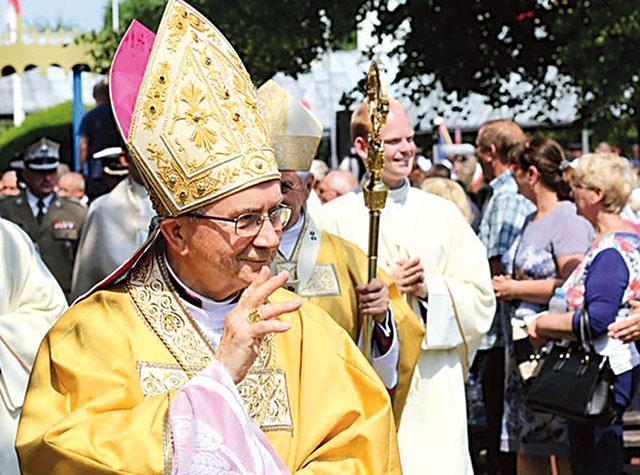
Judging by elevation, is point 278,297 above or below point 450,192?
above

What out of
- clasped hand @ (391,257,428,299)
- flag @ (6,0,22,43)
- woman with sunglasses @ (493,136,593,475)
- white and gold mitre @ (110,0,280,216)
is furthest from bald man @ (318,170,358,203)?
flag @ (6,0,22,43)

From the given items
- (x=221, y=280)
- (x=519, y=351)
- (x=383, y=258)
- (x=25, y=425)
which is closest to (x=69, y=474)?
(x=25, y=425)

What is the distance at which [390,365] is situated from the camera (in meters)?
5.53

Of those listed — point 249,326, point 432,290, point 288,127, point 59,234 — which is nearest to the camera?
point 249,326

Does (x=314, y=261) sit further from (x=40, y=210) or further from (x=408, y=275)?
(x=40, y=210)

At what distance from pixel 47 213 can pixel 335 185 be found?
2219 mm

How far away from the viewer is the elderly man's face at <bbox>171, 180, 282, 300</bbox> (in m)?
3.61

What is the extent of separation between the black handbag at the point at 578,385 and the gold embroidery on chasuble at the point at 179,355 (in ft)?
10.5

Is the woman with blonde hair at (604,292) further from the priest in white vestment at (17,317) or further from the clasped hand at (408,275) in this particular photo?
the priest in white vestment at (17,317)

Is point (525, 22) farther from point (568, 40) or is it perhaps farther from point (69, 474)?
point (69, 474)

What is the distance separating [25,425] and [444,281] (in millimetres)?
3036

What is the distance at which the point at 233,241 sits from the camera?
3.60 metres

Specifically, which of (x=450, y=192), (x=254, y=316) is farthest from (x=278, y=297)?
(x=450, y=192)

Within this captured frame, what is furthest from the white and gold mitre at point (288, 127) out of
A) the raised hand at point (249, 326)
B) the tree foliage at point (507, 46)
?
the tree foliage at point (507, 46)
